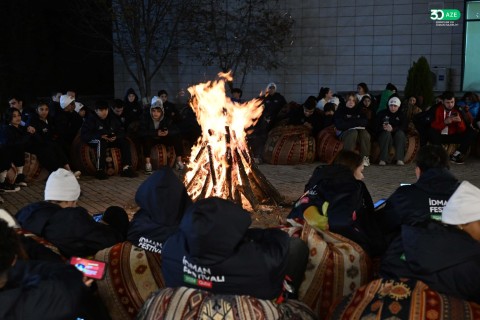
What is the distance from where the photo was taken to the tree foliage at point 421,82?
13.7 meters

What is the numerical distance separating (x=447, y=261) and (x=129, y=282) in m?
2.03

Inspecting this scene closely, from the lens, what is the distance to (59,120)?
35.0 ft

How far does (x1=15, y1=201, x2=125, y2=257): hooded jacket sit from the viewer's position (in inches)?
165

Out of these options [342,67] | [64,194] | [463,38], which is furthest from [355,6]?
[64,194]

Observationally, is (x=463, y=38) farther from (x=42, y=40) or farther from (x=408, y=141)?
(x=42, y=40)

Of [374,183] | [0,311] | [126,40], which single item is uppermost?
[126,40]

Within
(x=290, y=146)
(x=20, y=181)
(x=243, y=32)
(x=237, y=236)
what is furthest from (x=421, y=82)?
(x=237, y=236)

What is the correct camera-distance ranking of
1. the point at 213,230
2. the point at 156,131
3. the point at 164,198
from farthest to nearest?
the point at 156,131 → the point at 164,198 → the point at 213,230

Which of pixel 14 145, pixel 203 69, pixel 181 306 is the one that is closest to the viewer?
pixel 181 306

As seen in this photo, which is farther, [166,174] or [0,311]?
[166,174]

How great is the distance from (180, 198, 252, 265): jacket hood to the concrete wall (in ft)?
42.8

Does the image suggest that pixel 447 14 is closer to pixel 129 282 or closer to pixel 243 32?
pixel 243 32

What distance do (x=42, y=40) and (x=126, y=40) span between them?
3129 millimetres

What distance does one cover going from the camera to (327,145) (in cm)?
1117
